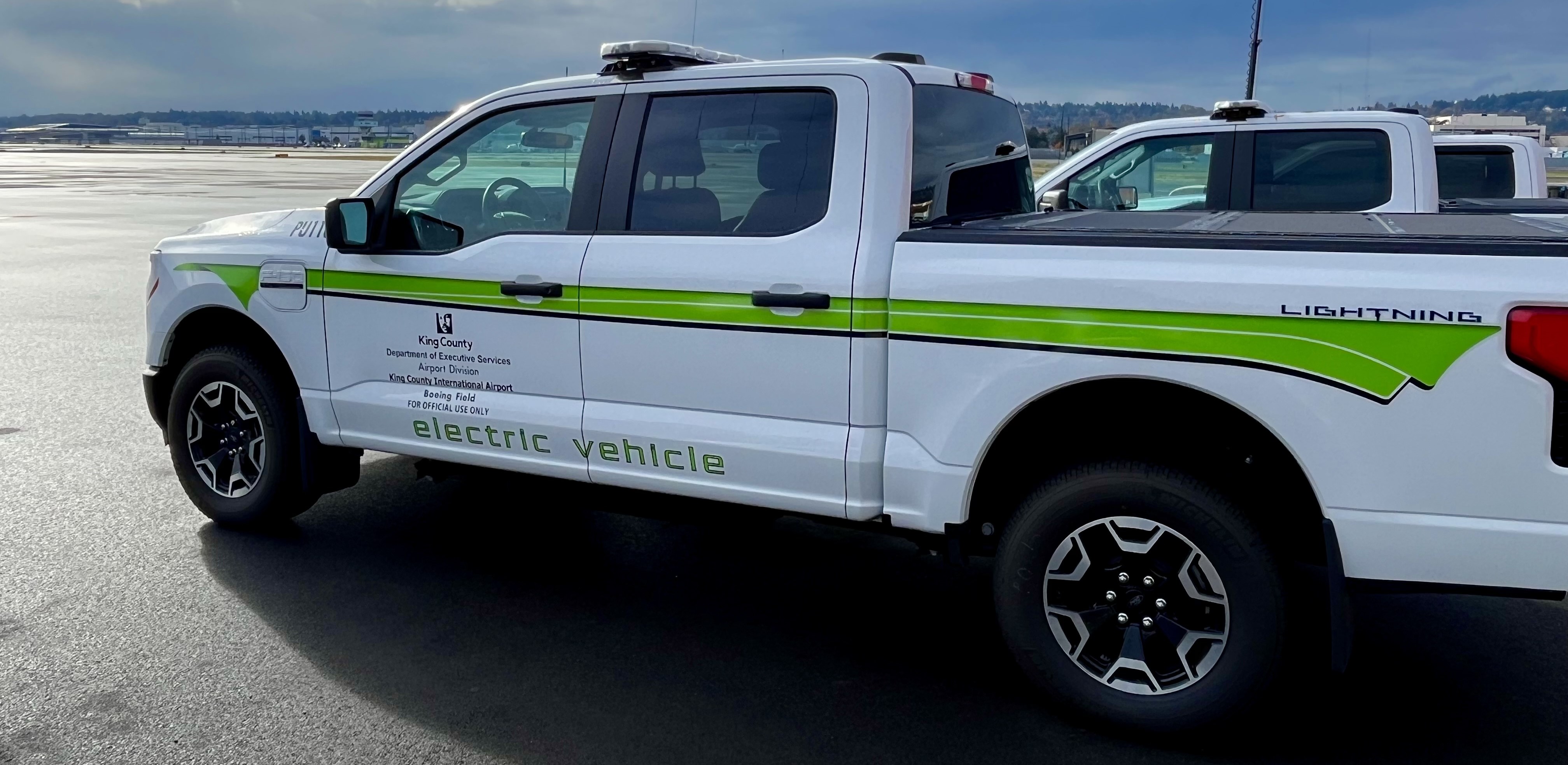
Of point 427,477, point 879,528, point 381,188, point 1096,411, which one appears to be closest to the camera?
point 1096,411

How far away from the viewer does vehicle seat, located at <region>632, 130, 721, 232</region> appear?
14.4 ft

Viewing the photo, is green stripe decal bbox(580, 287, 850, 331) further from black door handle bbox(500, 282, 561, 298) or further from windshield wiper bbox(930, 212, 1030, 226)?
windshield wiper bbox(930, 212, 1030, 226)

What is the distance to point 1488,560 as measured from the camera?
3.26 metres

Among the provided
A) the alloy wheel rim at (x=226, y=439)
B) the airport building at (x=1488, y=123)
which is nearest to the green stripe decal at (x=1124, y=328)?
the alloy wheel rim at (x=226, y=439)

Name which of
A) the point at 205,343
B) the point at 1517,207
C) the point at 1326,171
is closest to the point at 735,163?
the point at 205,343

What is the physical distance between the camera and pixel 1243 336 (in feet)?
11.2

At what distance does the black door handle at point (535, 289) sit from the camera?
4504 millimetres

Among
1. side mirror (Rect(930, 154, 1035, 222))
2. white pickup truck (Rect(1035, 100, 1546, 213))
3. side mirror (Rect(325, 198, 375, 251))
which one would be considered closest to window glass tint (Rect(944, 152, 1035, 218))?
side mirror (Rect(930, 154, 1035, 222))

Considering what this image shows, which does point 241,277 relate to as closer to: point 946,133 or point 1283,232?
point 946,133

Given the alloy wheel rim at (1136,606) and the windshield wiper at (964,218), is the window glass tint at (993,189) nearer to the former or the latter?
the windshield wiper at (964,218)

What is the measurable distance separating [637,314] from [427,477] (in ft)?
8.42

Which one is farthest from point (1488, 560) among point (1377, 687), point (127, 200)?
point (127, 200)

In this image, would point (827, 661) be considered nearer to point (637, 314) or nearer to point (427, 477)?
point (637, 314)

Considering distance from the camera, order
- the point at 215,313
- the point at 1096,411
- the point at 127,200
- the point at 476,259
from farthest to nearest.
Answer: the point at 127,200
the point at 215,313
the point at 476,259
the point at 1096,411
